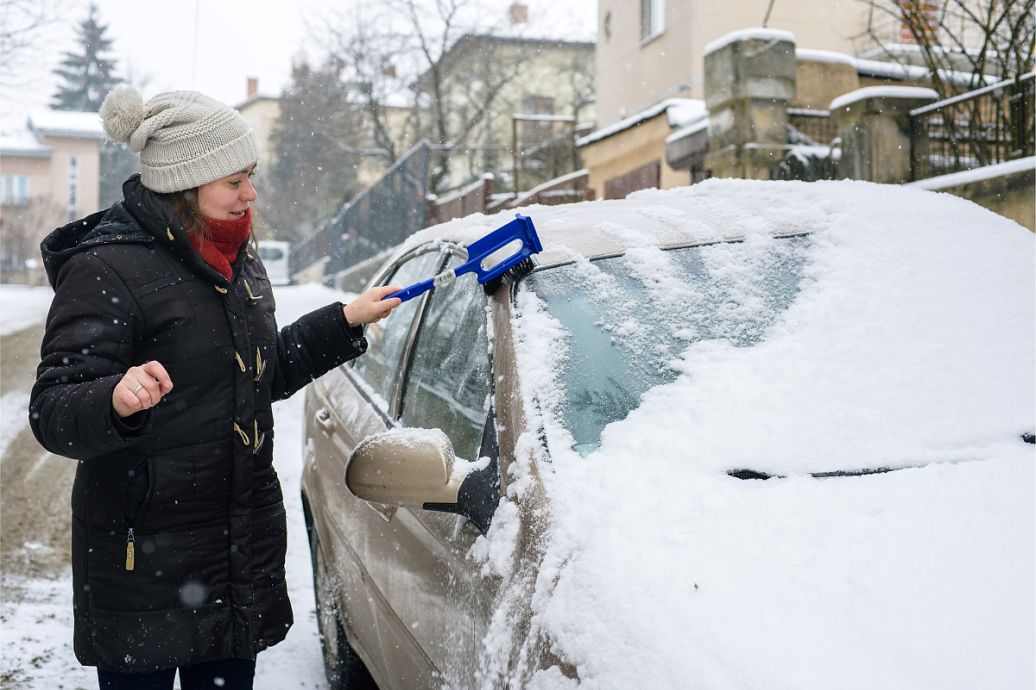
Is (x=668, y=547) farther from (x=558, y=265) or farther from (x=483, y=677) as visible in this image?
(x=558, y=265)

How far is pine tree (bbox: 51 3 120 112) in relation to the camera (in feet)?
205

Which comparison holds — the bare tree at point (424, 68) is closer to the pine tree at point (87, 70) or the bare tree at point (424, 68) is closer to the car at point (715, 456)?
the car at point (715, 456)

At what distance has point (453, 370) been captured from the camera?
8.69ft

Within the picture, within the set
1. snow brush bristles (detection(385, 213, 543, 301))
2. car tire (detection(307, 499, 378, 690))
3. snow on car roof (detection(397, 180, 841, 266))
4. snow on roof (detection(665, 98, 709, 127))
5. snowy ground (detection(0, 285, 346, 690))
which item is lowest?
snowy ground (detection(0, 285, 346, 690))

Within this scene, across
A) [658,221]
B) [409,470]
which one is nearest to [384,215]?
[658,221]

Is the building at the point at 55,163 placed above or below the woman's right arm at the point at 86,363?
above

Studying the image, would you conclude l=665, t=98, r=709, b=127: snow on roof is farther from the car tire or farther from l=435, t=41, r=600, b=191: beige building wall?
l=435, t=41, r=600, b=191: beige building wall

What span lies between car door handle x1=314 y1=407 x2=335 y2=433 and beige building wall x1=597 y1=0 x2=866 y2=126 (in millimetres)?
13969

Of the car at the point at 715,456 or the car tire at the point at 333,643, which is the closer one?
the car at the point at 715,456

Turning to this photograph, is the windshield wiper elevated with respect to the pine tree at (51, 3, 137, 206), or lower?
lower

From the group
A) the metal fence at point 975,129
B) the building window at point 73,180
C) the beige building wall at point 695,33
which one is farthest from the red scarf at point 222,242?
the building window at point 73,180

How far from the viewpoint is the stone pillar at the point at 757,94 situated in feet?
31.1

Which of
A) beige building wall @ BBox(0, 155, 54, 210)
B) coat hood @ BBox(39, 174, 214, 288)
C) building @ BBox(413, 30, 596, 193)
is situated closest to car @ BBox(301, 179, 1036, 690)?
coat hood @ BBox(39, 174, 214, 288)

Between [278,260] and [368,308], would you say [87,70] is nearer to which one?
[278,260]
